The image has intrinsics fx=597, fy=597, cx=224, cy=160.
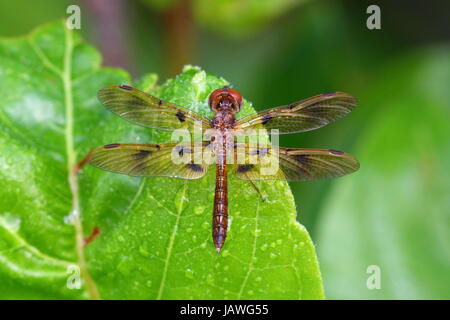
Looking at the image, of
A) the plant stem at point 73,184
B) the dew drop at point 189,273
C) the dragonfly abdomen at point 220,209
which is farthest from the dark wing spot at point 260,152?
the plant stem at point 73,184

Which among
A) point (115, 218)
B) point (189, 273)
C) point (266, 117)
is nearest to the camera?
point (189, 273)

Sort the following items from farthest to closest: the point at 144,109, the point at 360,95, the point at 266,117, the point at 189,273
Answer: the point at 360,95 < the point at 266,117 < the point at 144,109 < the point at 189,273

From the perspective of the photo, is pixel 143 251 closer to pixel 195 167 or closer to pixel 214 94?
pixel 195 167

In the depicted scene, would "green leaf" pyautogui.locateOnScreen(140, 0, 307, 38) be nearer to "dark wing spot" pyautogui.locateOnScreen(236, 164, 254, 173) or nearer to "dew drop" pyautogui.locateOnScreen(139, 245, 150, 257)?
"dark wing spot" pyautogui.locateOnScreen(236, 164, 254, 173)

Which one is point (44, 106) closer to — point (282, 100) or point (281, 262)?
point (281, 262)

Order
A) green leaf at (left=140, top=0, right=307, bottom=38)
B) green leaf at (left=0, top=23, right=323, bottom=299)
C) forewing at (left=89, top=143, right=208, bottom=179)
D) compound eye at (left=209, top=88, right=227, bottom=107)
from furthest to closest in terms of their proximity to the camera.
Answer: green leaf at (left=140, top=0, right=307, bottom=38), compound eye at (left=209, top=88, right=227, bottom=107), forewing at (left=89, top=143, right=208, bottom=179), green leaf at (left=0, top=23, right=323, bottom=299)

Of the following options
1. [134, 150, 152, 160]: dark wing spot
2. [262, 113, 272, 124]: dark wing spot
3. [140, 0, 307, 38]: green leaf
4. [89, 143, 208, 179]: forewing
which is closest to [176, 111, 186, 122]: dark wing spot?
[89, 143, 208, 179]: forewing

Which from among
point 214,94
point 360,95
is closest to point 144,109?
point 214,94
